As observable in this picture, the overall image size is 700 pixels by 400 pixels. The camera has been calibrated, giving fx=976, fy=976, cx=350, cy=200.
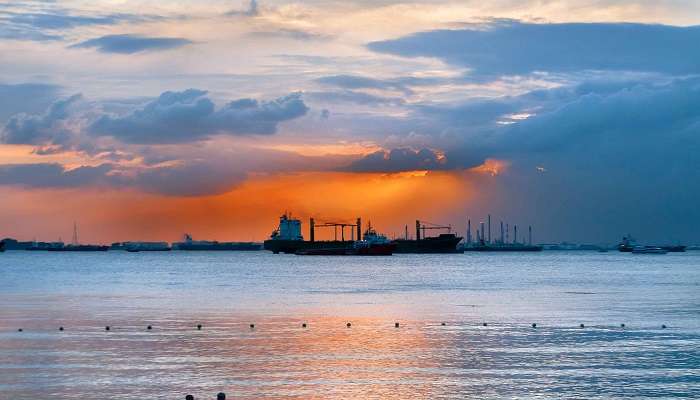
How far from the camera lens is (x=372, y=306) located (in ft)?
283

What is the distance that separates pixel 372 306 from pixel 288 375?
43848mm

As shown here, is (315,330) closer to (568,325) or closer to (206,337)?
(206,337)

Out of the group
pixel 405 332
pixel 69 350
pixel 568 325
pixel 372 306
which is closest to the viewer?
pixel 69 350

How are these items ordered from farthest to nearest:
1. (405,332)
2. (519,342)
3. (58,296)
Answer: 1. (58,296)
2. (405,332)
3. (519,342)

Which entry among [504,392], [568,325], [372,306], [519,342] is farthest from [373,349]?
[372,306]

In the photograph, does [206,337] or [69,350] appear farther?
[206,337]

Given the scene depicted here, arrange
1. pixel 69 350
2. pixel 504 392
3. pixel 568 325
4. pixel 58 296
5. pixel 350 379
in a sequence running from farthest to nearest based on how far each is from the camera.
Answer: pixel 58 296 < pixel 568 325 < pixel 69 350 < pixel 350 379 < pixel 504 392

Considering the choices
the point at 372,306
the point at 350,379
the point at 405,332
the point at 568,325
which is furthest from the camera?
the point at 372,306

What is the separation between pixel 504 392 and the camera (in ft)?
125

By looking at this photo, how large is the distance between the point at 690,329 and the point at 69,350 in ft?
126

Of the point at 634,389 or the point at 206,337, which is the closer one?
the point at 634,389

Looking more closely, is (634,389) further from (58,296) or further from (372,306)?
(58,296)

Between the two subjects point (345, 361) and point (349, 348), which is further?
point (349, 348)

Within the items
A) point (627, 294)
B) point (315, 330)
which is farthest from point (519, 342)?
point (627, 294)
